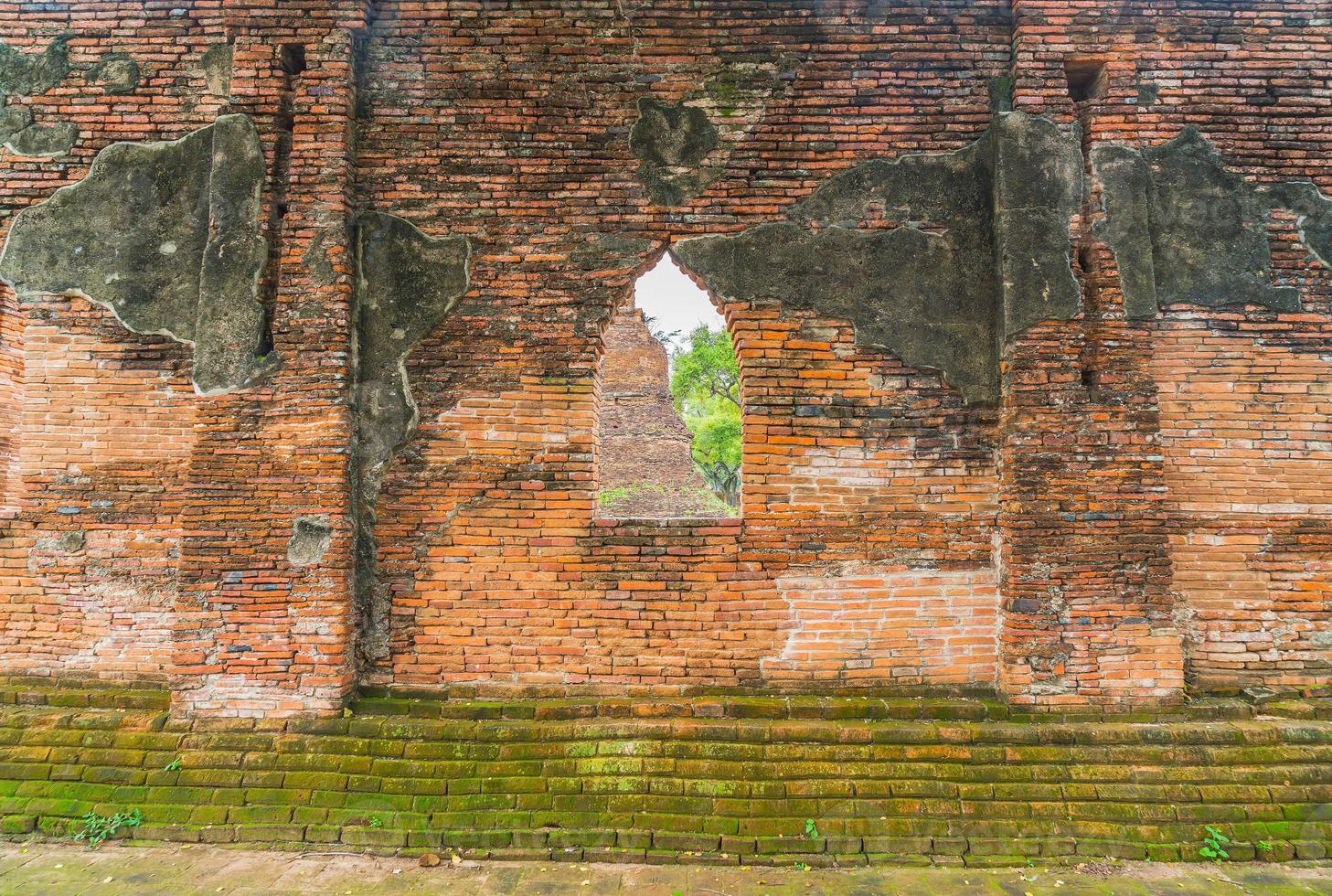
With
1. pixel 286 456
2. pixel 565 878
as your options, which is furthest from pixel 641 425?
pixel 565 878

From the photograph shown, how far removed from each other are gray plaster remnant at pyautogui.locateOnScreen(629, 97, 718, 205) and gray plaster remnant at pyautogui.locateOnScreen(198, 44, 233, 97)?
2.90 m

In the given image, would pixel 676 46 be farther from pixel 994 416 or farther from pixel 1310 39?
pixel 1310 39

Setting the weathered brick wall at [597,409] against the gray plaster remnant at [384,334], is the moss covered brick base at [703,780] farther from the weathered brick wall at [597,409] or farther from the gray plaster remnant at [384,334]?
the gray plaster remnant at [384,334]

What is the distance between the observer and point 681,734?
4.32m

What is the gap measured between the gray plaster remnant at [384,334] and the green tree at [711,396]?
20.0m

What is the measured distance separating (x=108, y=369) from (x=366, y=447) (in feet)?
6.56

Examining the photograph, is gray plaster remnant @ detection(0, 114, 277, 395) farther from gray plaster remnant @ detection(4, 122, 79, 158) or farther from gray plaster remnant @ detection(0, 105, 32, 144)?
gray plaster remnant @ detection(0, 105, 32, 144)

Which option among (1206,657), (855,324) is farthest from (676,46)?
(1206,657)

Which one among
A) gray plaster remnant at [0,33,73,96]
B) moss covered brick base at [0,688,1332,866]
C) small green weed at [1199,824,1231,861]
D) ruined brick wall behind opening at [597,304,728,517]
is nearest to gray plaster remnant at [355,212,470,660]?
moss covered brick base at [0,688,1332,866]

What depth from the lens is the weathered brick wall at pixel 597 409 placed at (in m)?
4.52

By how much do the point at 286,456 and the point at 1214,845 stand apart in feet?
19.7

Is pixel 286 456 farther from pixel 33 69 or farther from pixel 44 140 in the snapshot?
pixel 33 69

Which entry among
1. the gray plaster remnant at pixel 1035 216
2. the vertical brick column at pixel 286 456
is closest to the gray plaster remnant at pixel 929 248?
the gray plaster remnant at pixel 1035 216

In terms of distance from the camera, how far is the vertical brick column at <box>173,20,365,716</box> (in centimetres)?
445
